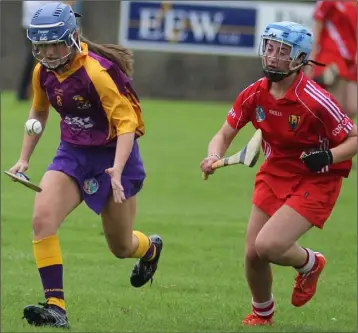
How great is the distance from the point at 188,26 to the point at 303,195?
49.6 feet

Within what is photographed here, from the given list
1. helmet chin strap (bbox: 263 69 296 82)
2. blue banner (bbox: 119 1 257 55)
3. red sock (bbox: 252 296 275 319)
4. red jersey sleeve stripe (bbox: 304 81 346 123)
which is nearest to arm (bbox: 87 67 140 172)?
helmet chin strap (bbox: 263 69 296 82)

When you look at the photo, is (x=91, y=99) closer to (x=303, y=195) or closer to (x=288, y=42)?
(x=288, y=42)

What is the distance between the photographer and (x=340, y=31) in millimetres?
13273

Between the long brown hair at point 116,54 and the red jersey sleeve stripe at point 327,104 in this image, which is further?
the long brown hair at point 116,54

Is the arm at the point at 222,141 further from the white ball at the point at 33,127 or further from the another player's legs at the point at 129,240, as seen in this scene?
the white ball at the point at 33,127

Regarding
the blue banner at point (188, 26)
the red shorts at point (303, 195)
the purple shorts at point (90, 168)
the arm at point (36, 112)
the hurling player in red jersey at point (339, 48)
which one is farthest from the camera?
the blue banner at point (188, 26)

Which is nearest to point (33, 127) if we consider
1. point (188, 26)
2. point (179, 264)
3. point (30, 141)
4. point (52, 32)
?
point (30, 141)

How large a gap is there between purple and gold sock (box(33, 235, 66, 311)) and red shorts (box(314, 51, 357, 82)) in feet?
23.9

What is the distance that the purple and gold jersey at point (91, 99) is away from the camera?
6.46 m

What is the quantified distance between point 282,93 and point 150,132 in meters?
10.1

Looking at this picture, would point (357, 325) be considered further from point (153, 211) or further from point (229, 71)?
point (229, 71)

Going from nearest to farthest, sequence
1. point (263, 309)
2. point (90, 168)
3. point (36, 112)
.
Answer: point (90, 168) → point (263, 309) → point (36, 112)

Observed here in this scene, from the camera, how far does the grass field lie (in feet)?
22.4

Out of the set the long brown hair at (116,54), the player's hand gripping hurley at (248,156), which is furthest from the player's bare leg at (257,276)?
the long brown hair at (116,54)
